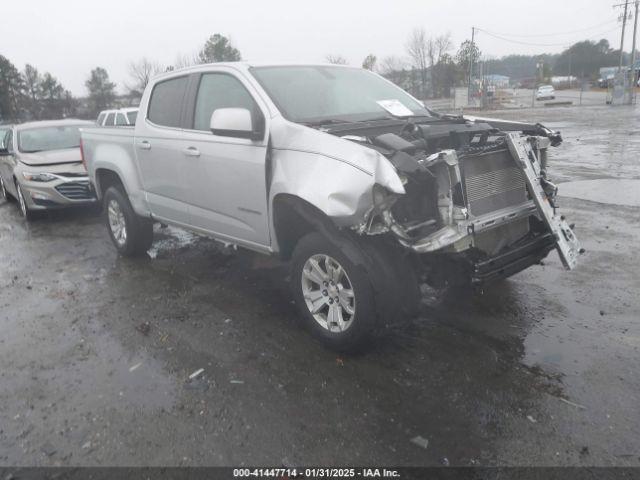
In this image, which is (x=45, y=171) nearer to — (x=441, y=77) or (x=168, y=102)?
(x=168, y=102)

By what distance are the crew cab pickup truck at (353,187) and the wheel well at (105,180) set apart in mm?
A: 1641

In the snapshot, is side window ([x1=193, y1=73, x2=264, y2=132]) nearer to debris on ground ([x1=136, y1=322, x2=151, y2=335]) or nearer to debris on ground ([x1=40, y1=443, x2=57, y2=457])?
debris on ground ([x1=136, y1=322, x2=151, y2=335])

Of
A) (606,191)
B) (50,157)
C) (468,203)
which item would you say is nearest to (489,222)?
(468,203)

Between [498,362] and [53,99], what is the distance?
75790 millimetres

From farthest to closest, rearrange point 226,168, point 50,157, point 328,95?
1. point 50,157
2. point 328,95
3. point 226,168

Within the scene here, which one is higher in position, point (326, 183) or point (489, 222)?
point (326, 183)

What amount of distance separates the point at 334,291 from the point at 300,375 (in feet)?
2.04

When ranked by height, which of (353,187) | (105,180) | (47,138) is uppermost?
(47,138)

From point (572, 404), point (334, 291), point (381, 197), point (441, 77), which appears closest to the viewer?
point (572, 404)

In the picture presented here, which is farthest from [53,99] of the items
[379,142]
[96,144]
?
[379,142]

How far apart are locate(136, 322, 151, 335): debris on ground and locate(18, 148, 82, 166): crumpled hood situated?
17.6 ft

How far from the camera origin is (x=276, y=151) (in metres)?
3.89

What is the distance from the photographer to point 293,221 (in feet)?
13.3

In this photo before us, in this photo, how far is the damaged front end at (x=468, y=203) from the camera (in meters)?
3.25
